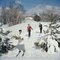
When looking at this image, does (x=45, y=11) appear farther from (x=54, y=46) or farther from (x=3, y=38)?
(x=3, y=38)

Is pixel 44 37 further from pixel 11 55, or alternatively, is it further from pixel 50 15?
pixel 11 55

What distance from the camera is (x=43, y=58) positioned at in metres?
1.37

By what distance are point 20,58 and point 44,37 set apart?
0.24 meters

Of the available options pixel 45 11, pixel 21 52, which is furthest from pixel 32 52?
pixel 45 11

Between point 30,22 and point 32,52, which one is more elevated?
point 30,22

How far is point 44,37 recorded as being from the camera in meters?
1.42

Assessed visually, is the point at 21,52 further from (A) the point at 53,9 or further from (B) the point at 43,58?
(A) the point at 53,9

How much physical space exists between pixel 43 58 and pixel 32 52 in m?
0.09

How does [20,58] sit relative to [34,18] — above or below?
below

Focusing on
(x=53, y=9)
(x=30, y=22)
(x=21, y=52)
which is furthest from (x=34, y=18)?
(x=21, y=52)

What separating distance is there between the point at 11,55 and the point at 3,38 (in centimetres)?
15

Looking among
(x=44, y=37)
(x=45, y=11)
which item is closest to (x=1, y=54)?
(x=44, y=37)

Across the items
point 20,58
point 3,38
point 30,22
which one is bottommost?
point 20,58

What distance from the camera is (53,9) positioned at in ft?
4.72
